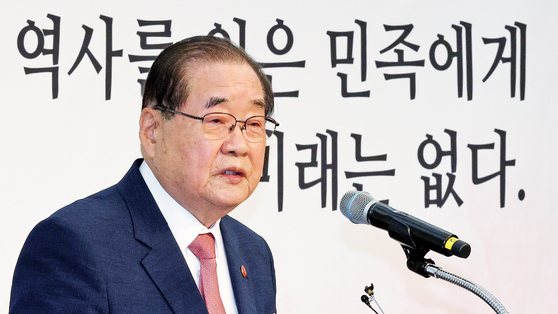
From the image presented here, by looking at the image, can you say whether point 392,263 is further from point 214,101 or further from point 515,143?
point 214,101

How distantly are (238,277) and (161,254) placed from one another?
0.28 m

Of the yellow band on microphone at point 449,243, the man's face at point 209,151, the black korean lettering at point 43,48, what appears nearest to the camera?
the yellow band on microphone at point 449,243

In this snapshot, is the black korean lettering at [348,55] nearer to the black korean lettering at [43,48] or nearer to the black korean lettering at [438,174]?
the black korean lettering at [438,174]

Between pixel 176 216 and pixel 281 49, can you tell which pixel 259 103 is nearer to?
pixel 176 216

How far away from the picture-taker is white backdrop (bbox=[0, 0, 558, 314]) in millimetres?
2326

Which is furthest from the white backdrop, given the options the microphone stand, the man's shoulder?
the microphone stand

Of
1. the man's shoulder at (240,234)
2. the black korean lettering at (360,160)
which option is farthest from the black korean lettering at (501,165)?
the man's shoulder at (240,234)

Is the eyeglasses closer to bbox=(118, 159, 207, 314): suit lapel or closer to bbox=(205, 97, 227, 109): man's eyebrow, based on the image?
bbox=(205, 97, 227, 109): man's eyebrow

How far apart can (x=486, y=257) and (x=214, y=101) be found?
1716 millimetres

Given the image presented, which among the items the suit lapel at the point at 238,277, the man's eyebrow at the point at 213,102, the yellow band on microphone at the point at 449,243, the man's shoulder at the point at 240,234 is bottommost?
the suit lapel at the point at 238,277

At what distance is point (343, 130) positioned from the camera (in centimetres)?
259

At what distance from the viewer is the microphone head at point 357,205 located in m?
1.38

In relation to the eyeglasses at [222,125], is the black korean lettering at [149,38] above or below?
above

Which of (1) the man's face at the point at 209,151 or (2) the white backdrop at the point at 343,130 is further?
(2) the white backdrop at the point at 343,130
